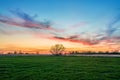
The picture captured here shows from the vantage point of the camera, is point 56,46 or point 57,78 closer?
point 57,78

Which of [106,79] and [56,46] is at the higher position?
[56,46]

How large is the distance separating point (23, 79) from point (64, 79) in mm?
4009

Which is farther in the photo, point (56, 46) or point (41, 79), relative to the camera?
point (56, 46)

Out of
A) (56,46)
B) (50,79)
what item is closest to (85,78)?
(50,79)

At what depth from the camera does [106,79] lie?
66.5 ft

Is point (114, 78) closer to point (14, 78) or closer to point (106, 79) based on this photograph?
point (106, 79)

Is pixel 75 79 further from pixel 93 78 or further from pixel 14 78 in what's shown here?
pixel 14 78

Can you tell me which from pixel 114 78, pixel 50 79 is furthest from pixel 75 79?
pixel 114 78

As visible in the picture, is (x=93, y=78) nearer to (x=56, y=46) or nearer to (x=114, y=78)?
(x=114, y=78)

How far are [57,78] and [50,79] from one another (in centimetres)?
82

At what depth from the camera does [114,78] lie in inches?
824

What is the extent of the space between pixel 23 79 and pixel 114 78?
905 cm

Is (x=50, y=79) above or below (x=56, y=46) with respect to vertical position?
below

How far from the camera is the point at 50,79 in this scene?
801 inches
